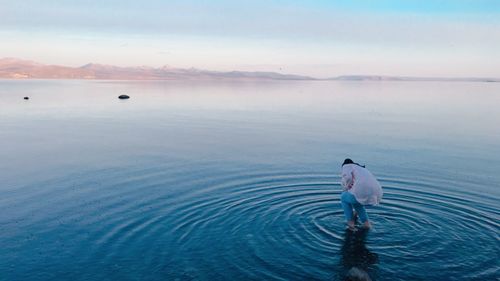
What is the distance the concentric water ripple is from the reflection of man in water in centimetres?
6

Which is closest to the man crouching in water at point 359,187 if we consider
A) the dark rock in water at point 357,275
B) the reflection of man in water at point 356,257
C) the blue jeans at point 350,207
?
the blue jeans at point 350,207

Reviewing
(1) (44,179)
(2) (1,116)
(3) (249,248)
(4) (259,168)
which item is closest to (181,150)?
(4) (259,168)

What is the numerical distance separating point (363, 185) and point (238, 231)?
451 centimetres

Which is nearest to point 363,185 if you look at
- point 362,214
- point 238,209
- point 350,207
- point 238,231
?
point 350,207

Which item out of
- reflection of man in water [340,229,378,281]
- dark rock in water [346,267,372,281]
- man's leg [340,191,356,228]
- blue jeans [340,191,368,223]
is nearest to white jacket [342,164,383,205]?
blue jeans [340,191,368,223]

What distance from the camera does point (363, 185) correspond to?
14.4 metres

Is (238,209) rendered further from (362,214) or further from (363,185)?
(363,185)

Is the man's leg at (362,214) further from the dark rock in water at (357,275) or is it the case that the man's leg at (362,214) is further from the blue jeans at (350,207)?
the dark rock in water at (357,275)

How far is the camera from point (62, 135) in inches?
1533

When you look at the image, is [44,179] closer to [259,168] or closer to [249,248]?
[259,168]

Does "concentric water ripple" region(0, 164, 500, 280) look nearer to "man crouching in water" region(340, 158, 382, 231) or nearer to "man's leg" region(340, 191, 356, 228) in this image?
"man's leg" region(340, 191, 356, 228)

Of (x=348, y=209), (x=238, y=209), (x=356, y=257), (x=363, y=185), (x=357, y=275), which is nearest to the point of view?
(x=357, y=275)

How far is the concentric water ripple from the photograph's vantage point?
12648mm

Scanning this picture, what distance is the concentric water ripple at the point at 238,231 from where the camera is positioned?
41.5ft
